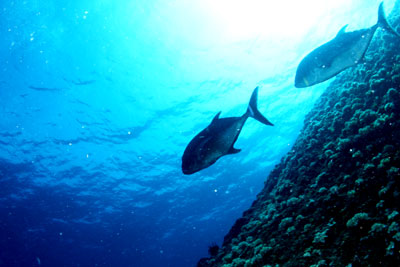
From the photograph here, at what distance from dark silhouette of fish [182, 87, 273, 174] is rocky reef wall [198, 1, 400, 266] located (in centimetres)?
144

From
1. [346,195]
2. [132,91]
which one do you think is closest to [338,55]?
[346,195]

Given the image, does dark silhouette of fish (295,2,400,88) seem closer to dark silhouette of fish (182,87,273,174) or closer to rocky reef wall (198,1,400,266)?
dark silhouette of fish (182,87,273,174)

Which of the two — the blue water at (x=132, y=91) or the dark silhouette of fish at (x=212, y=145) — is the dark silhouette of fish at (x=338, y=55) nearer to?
the dark silhouette of fish at (x=212, y=145)

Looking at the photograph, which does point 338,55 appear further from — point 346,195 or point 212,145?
point 212,145

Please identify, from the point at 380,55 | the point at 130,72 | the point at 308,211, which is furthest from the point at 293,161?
the point at 130,72

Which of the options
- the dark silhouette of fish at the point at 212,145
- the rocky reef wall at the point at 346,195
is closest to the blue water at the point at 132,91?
the rocky reef wall at the point at 346,195

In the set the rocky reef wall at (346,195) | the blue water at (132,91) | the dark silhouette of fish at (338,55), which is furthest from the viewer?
the blue water at (132,91)

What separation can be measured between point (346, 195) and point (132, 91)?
13.9m

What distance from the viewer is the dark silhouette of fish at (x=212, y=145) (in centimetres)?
293

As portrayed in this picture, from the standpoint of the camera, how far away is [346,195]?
3082mm

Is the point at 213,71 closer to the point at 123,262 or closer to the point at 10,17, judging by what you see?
the point at 10,17

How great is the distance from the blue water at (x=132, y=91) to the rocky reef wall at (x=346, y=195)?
4.90 meters

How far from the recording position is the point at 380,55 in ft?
18.3

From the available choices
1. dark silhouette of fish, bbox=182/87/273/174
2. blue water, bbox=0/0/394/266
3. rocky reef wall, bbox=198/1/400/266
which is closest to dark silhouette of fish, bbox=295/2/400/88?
dark silhouette of fish, bbox=182/87/273/174
